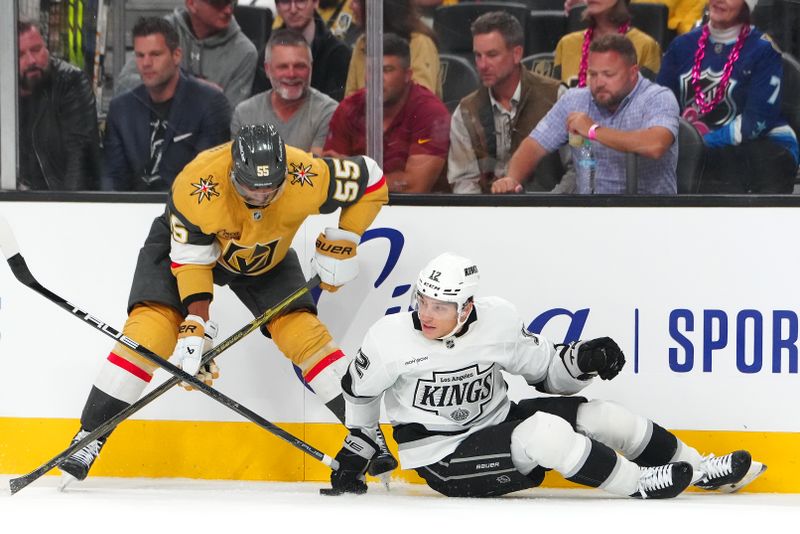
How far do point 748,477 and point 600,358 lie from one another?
66 cm

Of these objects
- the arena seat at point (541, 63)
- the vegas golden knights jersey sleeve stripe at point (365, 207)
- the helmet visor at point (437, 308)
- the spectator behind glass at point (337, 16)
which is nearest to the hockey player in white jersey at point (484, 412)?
the helmet visor at point (437, 308)

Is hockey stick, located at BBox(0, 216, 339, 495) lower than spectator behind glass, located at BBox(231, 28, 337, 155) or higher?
lower

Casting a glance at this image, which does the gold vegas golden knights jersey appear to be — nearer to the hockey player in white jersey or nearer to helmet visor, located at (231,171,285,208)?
helmet visor, located at (231,171,285,208)

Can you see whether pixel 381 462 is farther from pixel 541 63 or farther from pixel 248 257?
pixel 541 63

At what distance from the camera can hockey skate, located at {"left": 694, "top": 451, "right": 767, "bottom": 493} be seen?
360 cm

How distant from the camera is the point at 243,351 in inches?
161

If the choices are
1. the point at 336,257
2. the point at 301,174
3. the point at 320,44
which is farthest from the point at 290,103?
the point at 336,257

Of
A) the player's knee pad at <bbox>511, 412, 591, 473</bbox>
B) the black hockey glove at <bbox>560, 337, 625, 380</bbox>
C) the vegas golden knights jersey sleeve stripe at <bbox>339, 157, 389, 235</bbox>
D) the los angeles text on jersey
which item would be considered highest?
the vegas golden knights jersey sleeve stripe at <bbox>339, 157, 389, 235</bbox>

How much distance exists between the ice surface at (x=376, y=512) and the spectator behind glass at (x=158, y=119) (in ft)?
3.46

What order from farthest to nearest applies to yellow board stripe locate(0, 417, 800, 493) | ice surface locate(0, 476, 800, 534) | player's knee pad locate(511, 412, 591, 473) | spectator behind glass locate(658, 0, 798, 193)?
1. yellow board stripe locate(0, 417, 800, 493)
2. spectator behind glass locate(658, 0, 798, 193)
3. player's knee pad locate(511, 412, 591, 473)
4. ice surface locate(0, 476, 800, 534)

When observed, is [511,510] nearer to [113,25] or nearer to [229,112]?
[229,112]

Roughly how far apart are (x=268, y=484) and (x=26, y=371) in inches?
35.0

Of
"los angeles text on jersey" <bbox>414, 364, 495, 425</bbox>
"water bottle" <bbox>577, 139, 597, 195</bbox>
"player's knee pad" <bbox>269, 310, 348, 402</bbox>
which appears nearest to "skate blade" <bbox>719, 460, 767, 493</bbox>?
"los angeles text on jersey" <bbox>414, 364, 495, 425</bbox>

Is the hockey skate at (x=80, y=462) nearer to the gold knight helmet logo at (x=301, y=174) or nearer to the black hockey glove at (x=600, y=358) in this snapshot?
the gold knight helmet logo at (x=301, y=174)
